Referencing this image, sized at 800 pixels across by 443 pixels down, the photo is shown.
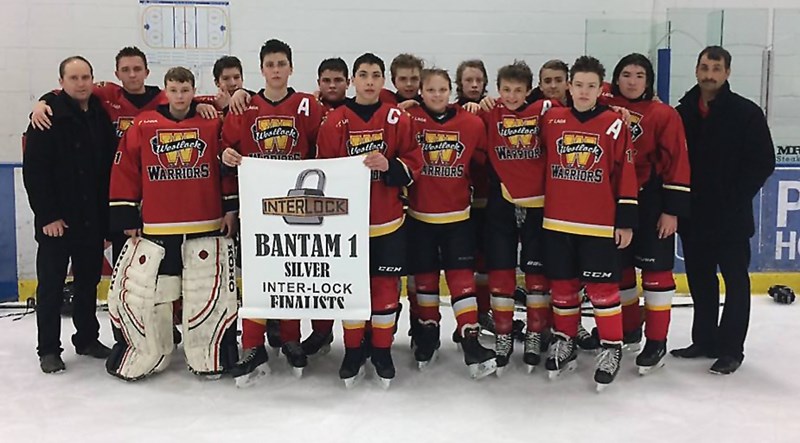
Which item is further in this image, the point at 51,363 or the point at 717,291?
the point at 717,291

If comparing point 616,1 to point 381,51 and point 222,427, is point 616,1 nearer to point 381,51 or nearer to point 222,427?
point 381,51

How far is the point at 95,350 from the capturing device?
145 inches

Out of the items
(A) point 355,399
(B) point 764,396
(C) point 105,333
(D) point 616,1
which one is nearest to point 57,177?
(C) point 105,333

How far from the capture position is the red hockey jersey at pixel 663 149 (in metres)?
3.32

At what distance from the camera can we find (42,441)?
2732 millimetres

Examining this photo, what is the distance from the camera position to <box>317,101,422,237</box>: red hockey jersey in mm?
3213

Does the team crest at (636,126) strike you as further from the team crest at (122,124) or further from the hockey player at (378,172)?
the team crest at (122,124)

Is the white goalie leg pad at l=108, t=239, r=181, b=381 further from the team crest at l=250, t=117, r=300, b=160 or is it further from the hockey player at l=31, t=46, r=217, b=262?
the team crest at l=250, t=117, r=300, b=160

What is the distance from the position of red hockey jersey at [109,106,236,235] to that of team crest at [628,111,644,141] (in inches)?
71.3

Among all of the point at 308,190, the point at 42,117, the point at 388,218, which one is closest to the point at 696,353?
the point at 388,218

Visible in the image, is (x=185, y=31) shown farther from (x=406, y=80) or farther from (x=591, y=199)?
(x=591, y=199)

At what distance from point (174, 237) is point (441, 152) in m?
1.21

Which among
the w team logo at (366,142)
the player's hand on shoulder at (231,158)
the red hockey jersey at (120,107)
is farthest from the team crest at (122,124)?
the w team logo at (366,142)

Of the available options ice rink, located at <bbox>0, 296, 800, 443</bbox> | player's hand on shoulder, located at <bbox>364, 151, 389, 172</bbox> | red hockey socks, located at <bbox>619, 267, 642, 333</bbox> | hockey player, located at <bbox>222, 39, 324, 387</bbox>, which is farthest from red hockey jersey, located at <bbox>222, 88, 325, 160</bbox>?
red hockey socks, located at <bbox>619, 267, 642, 333</bbox>
